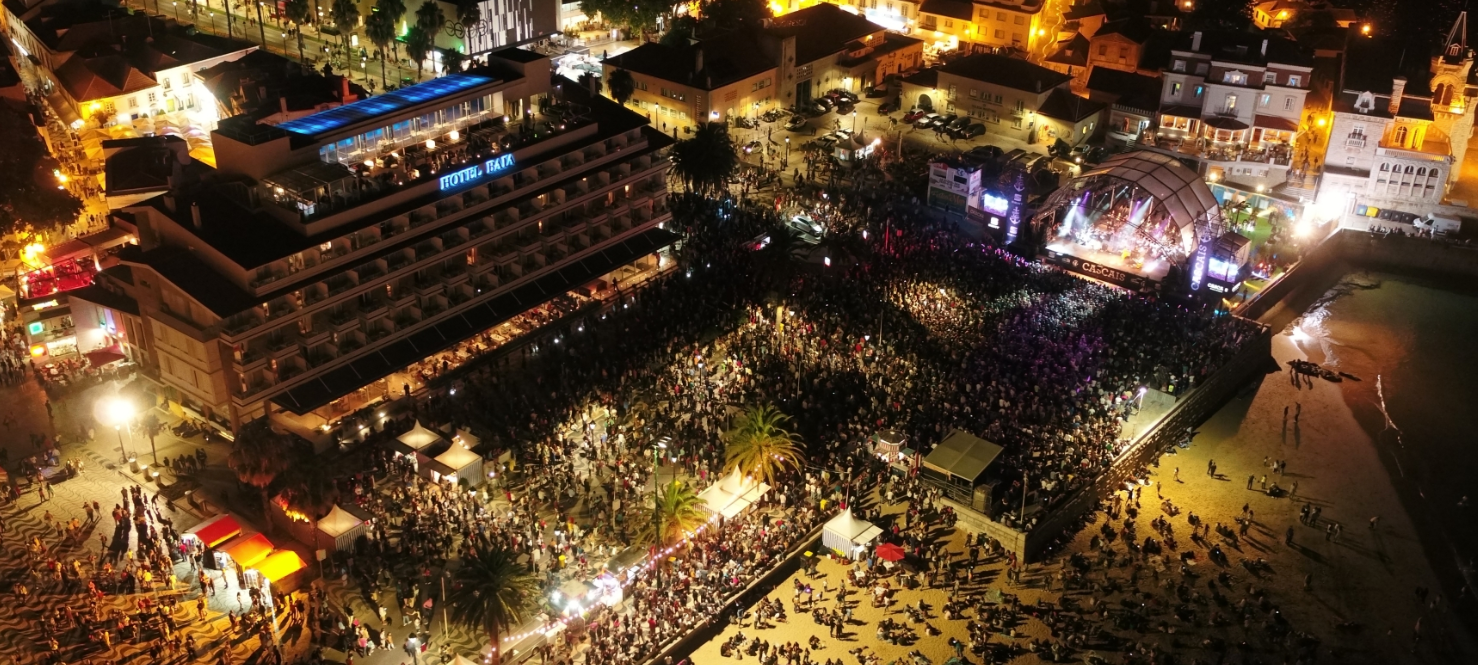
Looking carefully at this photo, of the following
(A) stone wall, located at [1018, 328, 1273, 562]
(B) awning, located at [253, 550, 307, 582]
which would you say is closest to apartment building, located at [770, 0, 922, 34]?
(A) stone wall, located at [1018, 328, 1273, 562]

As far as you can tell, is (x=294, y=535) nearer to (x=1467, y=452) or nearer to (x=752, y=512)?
(x=752, y=512)

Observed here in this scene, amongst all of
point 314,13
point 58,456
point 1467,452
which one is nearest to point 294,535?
point 58,456

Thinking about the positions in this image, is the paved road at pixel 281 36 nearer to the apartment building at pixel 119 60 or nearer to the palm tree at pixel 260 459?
the apartment building at pixel 119 60

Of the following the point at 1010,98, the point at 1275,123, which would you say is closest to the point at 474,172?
the point at 1010,98

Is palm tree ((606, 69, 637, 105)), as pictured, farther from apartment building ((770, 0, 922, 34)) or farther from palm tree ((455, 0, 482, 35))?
apartment building ((770, 0, 922, 34))

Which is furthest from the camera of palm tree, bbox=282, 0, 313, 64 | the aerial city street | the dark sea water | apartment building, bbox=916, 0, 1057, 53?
apartment building, bbox=916, 0, 1057, 53

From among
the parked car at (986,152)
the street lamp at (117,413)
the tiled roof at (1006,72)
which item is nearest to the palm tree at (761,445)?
the street lamp at (117,413)
